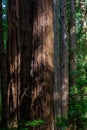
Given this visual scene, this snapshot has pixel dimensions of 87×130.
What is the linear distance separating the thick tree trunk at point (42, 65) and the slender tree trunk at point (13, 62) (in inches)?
13.2

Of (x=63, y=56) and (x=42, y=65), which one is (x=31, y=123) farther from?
(x=63, y=56)

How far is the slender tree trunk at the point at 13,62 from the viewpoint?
5.18m

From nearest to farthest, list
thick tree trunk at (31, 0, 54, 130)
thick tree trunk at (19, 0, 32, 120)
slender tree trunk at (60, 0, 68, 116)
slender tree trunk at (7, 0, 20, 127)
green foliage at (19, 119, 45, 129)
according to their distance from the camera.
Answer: green foliage at (19, 119, 45, 129) → thick tree trunk at (31, 0, 54, 130) → thick tree trunk at (19, 0, 32, 120) → slender tree trunk at (7, 0, 20, 127) → slender tree trunk at (60, 0, 68, 116)

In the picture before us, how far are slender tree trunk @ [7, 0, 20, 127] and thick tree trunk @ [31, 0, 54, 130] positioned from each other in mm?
336

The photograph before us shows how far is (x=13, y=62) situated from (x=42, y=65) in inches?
23.0

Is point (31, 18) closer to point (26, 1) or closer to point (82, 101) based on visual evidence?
point (26, 1)

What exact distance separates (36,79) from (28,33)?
28.6 inches

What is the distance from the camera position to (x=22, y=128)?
527 cm

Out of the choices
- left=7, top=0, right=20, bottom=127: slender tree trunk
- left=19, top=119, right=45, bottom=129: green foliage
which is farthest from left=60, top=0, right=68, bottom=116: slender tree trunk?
left=19, top=119, right=45, bottom=129: green foliage

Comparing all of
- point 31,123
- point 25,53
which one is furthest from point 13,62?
point 31,123

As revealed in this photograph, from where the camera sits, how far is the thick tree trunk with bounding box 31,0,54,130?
4.91 m

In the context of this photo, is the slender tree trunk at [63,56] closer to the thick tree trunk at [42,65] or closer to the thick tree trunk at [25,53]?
the thick tree trunk at [25,53]

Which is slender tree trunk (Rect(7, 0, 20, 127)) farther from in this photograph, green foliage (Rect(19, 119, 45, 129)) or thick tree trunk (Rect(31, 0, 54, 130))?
thick tree trunk (Rect(31, 0, 54, 130))

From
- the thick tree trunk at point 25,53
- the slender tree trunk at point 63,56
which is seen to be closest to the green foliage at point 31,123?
the thick tree trunk at point 25,53
